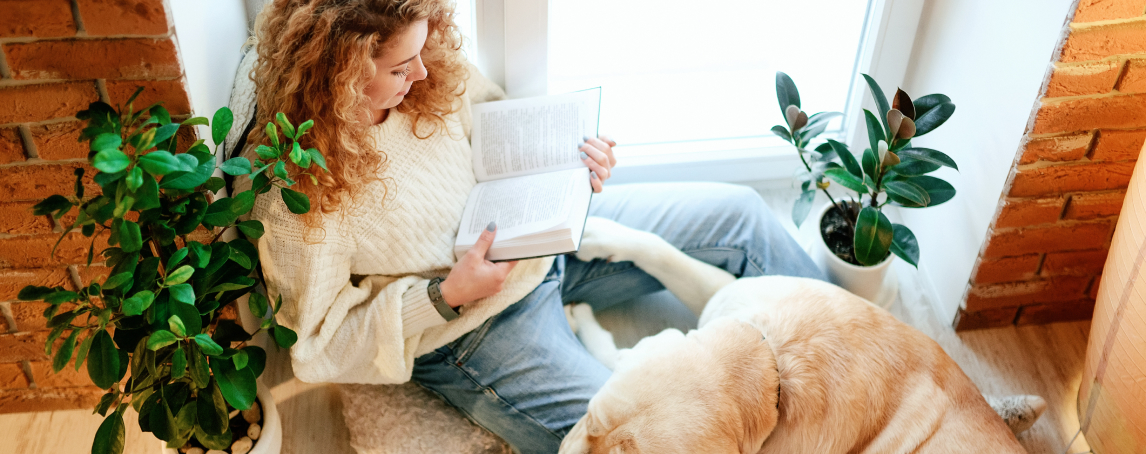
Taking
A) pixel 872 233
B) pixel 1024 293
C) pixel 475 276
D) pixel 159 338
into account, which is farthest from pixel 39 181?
pixel 1024 293

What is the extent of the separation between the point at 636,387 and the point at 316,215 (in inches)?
Answer: 20.5

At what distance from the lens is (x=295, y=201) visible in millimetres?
968

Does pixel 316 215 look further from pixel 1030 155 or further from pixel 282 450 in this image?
pixel 1030 155

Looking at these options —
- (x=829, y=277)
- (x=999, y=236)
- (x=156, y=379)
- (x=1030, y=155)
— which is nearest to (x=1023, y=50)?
(x=1030, y=155)

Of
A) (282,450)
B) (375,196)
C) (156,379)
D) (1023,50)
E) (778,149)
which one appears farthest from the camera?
(778,149)

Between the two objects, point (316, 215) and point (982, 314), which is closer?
point (316, 215)

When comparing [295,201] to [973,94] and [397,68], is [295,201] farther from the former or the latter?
[973,94]

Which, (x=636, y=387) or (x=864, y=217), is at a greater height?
(x=864, y=217)

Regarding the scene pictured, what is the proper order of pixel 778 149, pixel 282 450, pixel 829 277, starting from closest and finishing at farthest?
pixel 282 450 < pixel 829 277 < pixel 778 149

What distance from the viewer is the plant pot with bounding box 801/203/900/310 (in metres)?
1.55

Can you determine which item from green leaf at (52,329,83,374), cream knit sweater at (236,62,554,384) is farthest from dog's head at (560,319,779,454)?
green leaf at (52,329,83,374)

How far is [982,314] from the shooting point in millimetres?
1662

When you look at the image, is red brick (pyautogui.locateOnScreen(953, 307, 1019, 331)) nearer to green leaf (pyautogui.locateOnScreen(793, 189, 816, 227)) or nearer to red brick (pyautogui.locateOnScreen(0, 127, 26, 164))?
green leaf (pyautogui.locateOnScreen(793, 189, 816, 227))

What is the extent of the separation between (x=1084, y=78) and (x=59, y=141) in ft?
5.08
